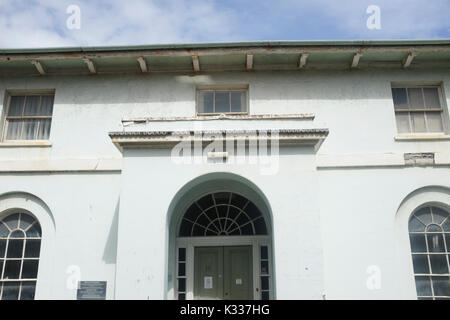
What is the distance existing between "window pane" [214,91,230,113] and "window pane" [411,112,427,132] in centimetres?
455

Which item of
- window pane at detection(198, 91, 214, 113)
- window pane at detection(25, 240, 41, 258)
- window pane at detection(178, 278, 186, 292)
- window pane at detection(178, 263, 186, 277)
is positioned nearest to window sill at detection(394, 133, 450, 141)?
window pane at detection(198, 91, 214, 113)

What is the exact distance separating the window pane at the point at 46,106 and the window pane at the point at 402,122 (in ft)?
28.3

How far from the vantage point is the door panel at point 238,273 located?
30.9 feet

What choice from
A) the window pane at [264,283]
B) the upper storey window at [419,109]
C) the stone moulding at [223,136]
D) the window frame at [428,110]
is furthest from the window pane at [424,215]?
the window pane at [264,283]

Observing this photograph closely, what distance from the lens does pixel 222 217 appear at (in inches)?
385

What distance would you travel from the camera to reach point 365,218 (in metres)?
9.16

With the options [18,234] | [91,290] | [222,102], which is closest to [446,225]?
[222,102]

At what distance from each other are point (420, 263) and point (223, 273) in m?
4.34

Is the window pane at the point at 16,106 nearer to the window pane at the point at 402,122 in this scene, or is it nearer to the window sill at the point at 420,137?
the window sill at the point at 420,137
